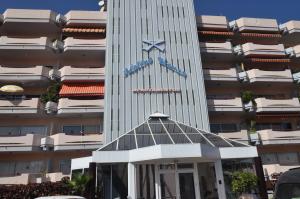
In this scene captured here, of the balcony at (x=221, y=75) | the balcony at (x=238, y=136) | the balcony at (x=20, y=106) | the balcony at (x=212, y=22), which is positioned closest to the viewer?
the balcony at (x=20, y=106)

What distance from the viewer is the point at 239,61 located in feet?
113

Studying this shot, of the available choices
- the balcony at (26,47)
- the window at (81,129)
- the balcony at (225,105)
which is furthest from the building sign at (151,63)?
the balcony at (26,47)

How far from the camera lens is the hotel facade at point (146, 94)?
21.2 m

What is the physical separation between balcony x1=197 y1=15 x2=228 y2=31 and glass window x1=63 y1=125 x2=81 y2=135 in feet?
59.9

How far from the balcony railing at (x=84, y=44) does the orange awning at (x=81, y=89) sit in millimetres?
3949

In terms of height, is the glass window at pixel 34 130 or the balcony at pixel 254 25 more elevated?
the balcony at pixel 254 25

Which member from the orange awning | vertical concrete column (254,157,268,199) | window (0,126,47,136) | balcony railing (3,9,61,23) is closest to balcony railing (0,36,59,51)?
balcony railing (3,9,61,23)

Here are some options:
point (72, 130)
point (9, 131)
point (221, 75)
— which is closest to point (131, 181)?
point (72, 130)

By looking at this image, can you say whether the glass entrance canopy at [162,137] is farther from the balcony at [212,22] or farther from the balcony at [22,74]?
the balcony at [212,22]

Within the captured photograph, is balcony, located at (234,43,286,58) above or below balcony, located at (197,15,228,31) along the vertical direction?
below

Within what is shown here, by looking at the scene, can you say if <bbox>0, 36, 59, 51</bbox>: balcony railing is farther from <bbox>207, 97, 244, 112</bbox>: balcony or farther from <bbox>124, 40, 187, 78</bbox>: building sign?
<bbox>207, 97, 244, 112</bbox>: balcony

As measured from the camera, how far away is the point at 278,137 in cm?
2917

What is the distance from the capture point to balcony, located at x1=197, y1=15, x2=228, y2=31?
34031 millimetres

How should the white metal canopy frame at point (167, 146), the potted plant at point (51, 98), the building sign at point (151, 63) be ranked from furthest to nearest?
the building sign at point (151, 63) → the potted plant at point (51, 98) → the white metal canopy frame at point (167, 146)
